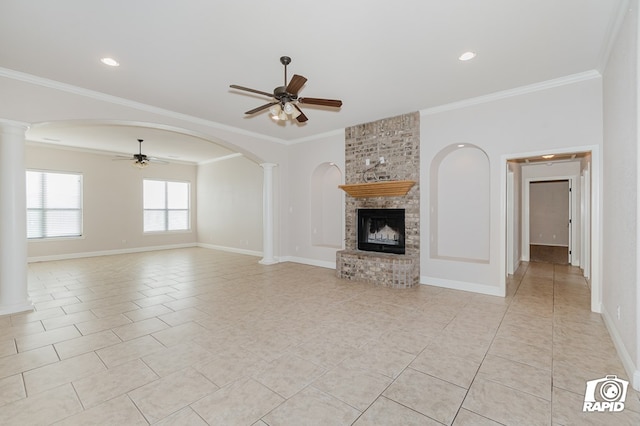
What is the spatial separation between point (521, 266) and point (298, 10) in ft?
24.0

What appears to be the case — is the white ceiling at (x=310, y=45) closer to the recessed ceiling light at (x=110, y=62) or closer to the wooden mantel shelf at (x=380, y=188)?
the recessed ceiling light at (x=110, y=62)

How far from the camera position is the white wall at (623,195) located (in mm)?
2285

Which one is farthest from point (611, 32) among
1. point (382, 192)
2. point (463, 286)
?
point (463, 286)

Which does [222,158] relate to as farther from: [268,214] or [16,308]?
[16,308]

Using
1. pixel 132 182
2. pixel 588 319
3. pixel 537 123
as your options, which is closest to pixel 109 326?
pixel 588 319

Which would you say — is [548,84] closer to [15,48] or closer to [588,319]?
[588,319]

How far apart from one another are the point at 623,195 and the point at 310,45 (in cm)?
333

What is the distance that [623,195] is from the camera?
103 inches

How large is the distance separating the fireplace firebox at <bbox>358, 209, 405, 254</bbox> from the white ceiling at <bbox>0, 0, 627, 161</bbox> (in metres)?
2.19

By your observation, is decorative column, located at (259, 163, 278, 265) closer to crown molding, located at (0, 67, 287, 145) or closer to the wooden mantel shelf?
crown molding, located at (0, 67, 287, 145)

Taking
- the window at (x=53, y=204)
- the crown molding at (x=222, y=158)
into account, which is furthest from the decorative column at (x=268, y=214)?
the window at (x=53, y=204)

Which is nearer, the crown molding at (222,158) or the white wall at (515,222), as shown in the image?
the white wall at (515,222)

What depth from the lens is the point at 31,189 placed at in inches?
303

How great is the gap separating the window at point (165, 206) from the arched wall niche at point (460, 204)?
9021 mm
